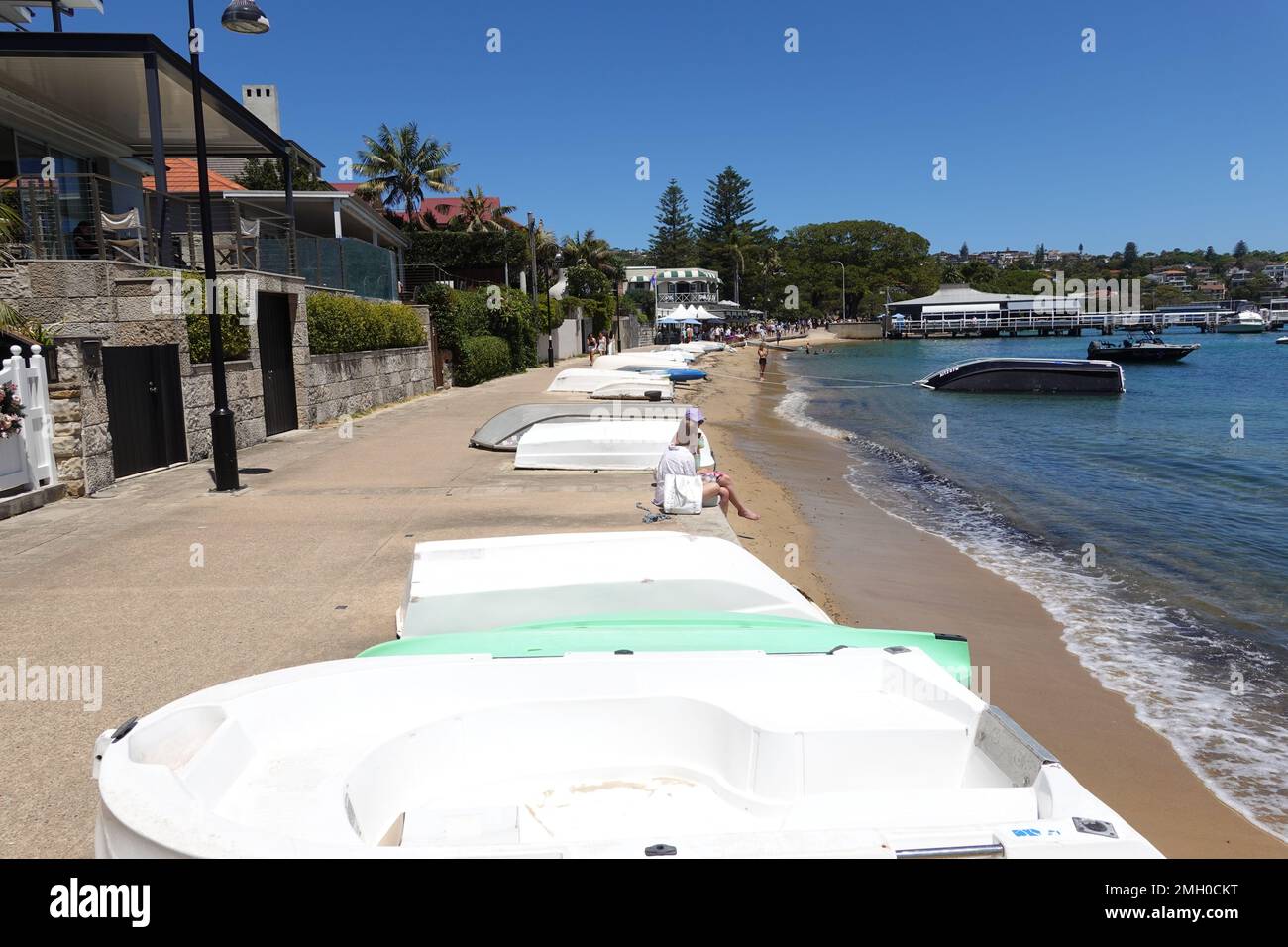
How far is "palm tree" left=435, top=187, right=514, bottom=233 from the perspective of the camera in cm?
5550

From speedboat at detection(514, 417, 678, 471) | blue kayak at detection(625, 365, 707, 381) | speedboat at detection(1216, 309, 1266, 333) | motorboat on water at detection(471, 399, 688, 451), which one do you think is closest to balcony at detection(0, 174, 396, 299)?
motorboat on water at detection(471, 399, 688, 451)

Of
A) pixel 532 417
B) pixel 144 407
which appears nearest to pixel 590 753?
pixel 144 407

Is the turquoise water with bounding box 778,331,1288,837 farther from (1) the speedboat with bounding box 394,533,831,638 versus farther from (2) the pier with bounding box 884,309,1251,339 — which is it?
(2) the pier with bounding box 884,309,1251,339

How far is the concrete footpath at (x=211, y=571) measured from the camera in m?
4.70

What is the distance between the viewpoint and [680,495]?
31.3 ft

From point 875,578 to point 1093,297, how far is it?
151 metres

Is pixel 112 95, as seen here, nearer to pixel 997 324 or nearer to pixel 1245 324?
pixel 997 324

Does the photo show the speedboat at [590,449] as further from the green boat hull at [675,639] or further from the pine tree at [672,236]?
the pine tree at [672,236]

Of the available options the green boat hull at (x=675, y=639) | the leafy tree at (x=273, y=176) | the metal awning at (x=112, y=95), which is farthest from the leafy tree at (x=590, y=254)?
the green boat hull at (x=675, y=639)

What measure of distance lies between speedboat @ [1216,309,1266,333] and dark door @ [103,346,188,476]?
137823mm

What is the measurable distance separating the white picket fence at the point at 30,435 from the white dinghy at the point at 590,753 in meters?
7.88

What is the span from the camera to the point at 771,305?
380ft
